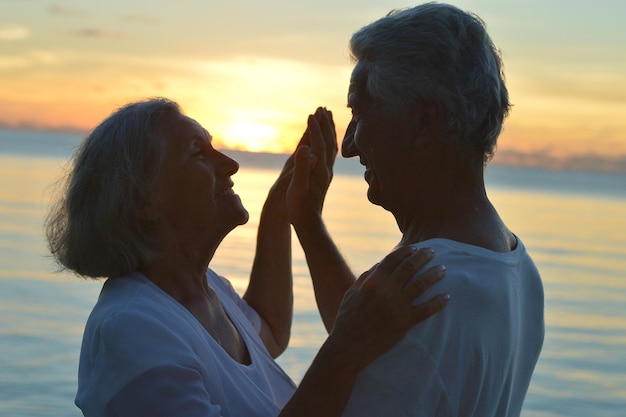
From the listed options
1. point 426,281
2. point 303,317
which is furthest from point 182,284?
point 303,317

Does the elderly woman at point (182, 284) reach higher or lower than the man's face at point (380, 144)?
lower

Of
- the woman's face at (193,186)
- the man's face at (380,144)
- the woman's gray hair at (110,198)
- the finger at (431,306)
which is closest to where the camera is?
the finger at (431,306)

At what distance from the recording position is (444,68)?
1743 mm

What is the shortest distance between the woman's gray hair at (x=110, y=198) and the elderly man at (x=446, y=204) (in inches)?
21.4

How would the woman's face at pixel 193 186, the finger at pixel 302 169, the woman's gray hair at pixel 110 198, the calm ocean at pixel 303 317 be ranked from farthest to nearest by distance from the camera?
the calm ocean at pixel 303 317
the finger at pixel 302 169
the woman's face at pixel 193 186
the woman's gray hair at pixel 110 198

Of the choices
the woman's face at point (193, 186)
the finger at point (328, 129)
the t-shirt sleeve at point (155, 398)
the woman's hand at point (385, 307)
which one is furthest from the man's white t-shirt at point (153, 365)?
the finger at point (328, 129)

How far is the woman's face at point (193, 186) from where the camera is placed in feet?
7.33

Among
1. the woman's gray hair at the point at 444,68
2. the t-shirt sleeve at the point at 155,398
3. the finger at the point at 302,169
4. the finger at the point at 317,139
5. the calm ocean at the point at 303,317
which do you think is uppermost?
the woman's gray hair at the point at 444,68

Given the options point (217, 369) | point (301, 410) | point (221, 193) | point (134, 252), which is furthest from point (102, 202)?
point (301, 410)

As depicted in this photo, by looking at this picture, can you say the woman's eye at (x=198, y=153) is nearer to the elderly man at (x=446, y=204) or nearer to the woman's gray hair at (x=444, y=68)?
the elderly man at (x=446, y=204)

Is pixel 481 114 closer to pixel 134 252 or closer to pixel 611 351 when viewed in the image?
pixel 134 252

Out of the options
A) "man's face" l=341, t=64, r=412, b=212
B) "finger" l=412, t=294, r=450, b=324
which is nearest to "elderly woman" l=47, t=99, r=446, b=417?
"finger" l=412, t=294, r=450, b=324

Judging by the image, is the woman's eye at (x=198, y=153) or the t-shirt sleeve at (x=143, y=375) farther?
the woman's eye at (x=198, y=153)

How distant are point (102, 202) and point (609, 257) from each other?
11.8 metres
